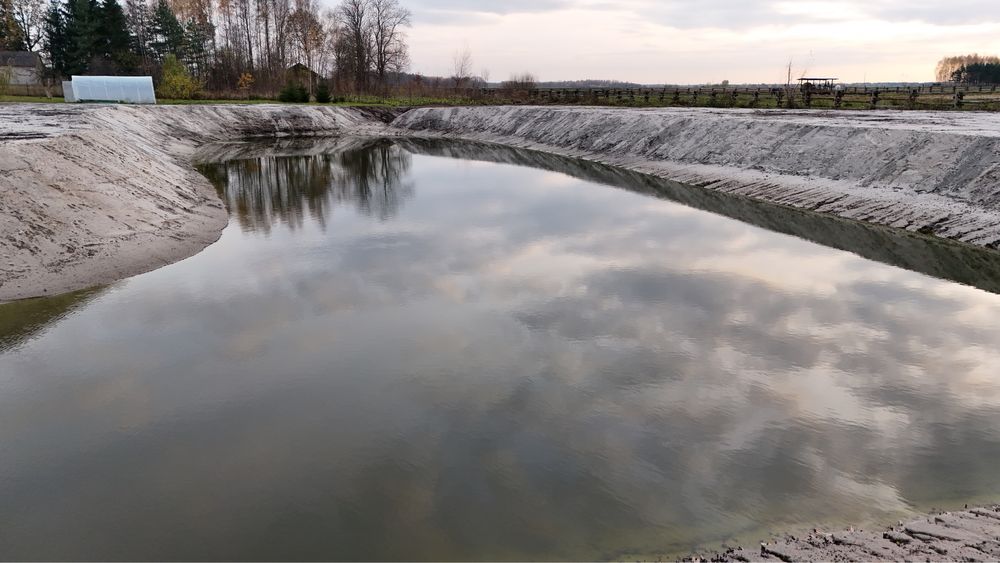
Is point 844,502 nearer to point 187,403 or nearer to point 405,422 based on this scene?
point 405,422

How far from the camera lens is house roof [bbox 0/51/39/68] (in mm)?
72688

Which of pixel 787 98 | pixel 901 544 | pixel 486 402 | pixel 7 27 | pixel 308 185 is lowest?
pixel 901 544

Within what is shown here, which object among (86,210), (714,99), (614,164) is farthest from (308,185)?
(714,99)

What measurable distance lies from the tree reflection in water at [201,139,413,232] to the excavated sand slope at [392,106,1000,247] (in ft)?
51.9

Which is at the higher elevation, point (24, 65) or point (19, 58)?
point (19, 58)

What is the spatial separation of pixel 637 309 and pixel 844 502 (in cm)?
733

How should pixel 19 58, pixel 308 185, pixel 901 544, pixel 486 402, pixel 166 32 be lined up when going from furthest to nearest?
pixel 166 32
pixel 19 58
pixel 308 185
pixel 486 402
pixel 901 544

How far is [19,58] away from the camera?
242ft

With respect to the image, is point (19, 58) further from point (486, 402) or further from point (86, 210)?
point (486, 402)

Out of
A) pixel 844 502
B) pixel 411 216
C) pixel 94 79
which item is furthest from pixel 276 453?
pixel 94 79

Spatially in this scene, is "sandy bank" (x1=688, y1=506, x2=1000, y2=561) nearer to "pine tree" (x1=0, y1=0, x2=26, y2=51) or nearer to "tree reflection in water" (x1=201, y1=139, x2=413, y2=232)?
"tree reflection in water" (x1=201, y1=139, x2=413, y2=232)

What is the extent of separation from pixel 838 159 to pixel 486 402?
85.4 ft

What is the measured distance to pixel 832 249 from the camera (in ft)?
67.5

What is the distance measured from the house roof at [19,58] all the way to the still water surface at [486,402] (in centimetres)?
7877
